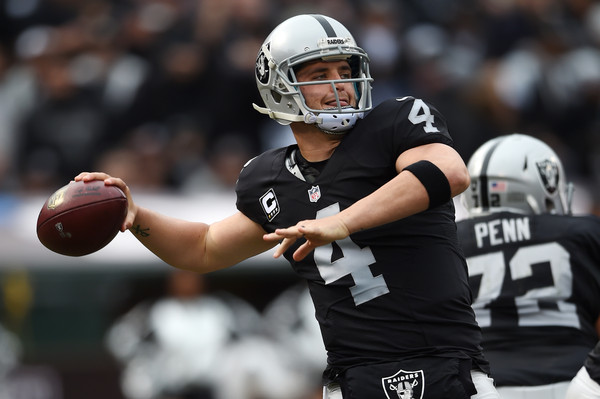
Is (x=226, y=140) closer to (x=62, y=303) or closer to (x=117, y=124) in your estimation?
(x=117, y=124)

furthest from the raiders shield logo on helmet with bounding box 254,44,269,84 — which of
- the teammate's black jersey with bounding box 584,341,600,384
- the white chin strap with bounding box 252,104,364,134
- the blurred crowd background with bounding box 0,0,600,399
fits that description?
the blurred crowd background with bounding box 0,0,600,399

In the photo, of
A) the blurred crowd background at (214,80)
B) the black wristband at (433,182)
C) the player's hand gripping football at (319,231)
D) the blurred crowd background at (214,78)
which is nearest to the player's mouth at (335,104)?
the black wristband at (433,182)

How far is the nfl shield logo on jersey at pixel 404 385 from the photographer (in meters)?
3.79

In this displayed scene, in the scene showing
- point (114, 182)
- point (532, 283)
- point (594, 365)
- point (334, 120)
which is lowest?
point (594, 365)

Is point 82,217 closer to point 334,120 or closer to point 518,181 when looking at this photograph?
point 334,120

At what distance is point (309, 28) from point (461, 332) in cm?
134

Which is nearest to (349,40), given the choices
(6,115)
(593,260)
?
(593,260)

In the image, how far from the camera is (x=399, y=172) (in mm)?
3922

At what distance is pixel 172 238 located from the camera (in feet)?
14.8

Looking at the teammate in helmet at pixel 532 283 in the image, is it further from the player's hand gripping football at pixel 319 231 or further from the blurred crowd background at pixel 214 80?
the blurred crowd background at pixel 214 80

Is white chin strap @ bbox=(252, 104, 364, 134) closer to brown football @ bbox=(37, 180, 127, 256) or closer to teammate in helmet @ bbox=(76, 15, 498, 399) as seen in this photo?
teammate in helmet @ bbox=(76, 15, 498, 399)

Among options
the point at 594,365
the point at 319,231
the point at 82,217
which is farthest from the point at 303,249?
the point at 594,365

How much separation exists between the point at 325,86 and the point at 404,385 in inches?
47.1

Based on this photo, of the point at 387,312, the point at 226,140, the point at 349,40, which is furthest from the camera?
the point at 226,140
